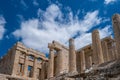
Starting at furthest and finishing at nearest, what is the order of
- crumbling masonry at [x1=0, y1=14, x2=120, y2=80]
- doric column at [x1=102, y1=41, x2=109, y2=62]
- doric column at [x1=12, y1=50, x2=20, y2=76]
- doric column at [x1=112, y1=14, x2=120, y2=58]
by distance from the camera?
doric column at [x1=12, y1=50, x2=20, y2=76] → crumbling masonry at [x1=0, y1=14, x2=120, y2=80] → doric column at [x1=102, y1=41, x2=109, y2=62] → doric column at [x1=112, y1=14, x2=120, y2=58]

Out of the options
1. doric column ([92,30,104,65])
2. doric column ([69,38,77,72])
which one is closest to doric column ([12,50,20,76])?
doric column ([69,38,77,72])

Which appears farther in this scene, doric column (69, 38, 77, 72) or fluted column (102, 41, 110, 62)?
fluted column (102, 41, 110, 62)

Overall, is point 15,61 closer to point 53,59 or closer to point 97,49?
point 53,59

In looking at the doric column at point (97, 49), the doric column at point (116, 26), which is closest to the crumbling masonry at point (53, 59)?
the doric column at point (97, 49)

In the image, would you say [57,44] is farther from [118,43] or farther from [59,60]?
[118,43]

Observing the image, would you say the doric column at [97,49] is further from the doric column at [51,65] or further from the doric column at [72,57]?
the doric column at [51,65]

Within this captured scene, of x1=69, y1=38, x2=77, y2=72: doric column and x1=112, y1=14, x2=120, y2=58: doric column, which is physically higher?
x1=112, y1=14, x2=120, y2=58: doric column

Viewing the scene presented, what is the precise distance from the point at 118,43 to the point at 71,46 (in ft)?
28.2

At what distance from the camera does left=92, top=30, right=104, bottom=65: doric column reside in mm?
18625

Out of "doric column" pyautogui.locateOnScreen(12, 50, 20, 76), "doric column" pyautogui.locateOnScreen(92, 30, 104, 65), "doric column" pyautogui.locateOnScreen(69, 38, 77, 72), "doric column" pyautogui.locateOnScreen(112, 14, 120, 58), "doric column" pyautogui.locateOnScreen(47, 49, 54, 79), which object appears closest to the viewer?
"doric column" pyautogui.locateOnScreen(112, 14, 120, 58)

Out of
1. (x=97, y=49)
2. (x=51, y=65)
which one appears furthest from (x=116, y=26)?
(x=51, y=65)

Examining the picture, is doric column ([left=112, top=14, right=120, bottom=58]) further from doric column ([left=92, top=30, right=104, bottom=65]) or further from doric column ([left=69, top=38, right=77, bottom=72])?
doric column ([left=69, top=38, right=77, bottom=72])

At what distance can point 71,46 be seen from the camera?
23109mm

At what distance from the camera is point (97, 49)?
19359mm
